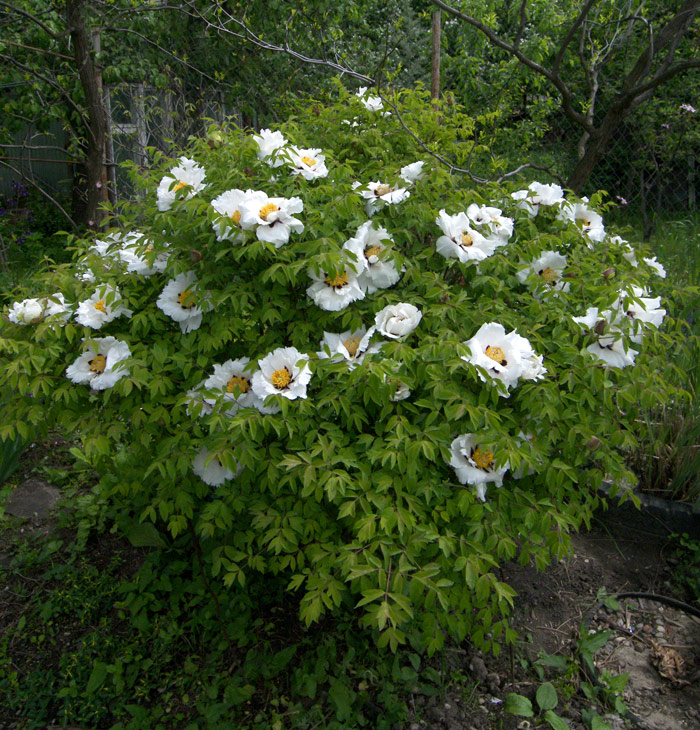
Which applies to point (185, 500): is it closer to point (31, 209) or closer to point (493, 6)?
point (493, 6)

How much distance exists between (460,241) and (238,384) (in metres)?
0.75

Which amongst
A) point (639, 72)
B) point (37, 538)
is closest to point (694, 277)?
point (639, 72)

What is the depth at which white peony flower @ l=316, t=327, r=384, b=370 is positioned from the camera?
172 cm

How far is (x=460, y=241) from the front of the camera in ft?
6.32

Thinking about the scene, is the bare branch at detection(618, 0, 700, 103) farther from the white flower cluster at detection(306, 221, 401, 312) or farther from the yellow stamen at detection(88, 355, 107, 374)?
the yellow stamen at detection(88, 355, 107, 374)

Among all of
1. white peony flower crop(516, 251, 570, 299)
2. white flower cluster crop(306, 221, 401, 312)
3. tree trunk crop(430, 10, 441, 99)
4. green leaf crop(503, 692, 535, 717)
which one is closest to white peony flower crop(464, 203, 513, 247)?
white peony flower crop(516, 251, 570, 299)

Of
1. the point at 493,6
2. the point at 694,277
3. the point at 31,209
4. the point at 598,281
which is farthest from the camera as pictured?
the point at 31,209

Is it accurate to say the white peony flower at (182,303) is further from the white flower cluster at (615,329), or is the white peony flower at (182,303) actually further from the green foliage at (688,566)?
the green foliage at (688,566)

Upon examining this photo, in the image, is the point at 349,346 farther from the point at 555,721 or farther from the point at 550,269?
the point at 555,721

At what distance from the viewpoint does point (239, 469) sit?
6.01 ft

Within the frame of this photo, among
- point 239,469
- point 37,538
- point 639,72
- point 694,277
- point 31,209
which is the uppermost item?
point 639,72

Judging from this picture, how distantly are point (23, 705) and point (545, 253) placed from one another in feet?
7.20

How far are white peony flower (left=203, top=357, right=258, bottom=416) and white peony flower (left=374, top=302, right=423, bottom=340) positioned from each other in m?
0.39

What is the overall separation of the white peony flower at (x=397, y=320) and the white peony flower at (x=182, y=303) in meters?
0.52
